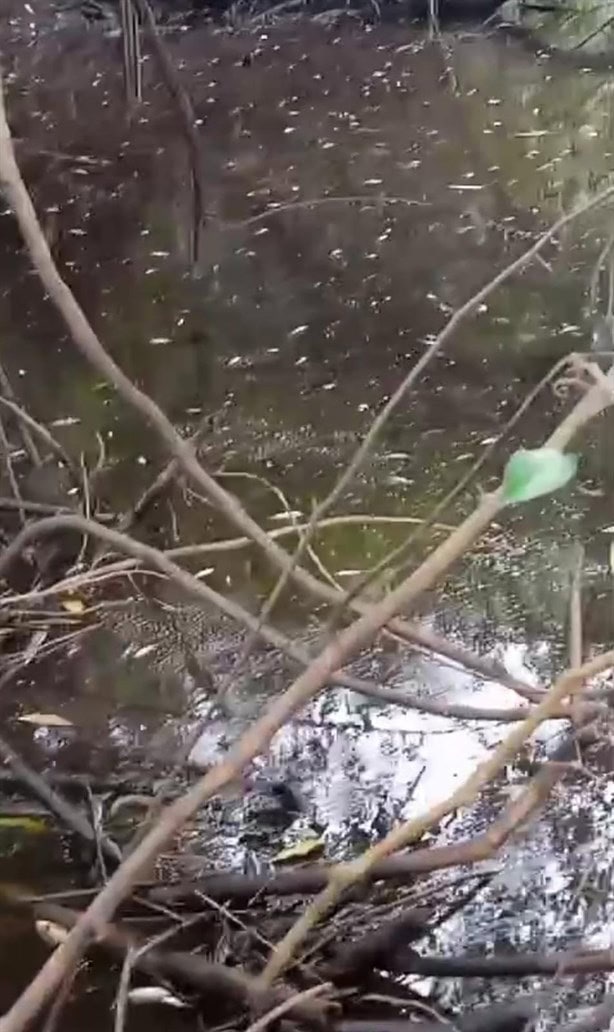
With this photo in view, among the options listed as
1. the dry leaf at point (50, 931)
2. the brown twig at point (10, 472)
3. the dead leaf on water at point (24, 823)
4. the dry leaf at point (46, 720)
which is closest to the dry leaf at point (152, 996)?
the dry leaf at point (50, 931)

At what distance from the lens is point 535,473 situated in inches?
24.4

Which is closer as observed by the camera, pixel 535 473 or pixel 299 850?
pixel 535 473

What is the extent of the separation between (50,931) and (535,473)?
1.67 ft

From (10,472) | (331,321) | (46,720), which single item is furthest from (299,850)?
(331,321)

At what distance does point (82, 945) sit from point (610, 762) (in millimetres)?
377

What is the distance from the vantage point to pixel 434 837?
1.01 meters

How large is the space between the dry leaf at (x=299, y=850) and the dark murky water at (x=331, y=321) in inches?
0.5

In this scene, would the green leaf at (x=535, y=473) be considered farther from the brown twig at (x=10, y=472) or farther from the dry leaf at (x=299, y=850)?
the brown twig at (x=10, y=472)

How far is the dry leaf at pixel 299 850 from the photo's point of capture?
105 centimetres

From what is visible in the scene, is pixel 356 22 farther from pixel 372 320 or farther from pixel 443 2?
pixel 372 320

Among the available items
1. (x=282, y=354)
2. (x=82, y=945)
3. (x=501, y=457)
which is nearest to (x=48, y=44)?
A: (x=282, y=354)

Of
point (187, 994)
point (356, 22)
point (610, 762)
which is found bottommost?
point (187, 994)

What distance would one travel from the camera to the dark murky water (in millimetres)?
1141

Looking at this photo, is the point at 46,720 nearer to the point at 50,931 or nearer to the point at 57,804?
the point at 57,804
